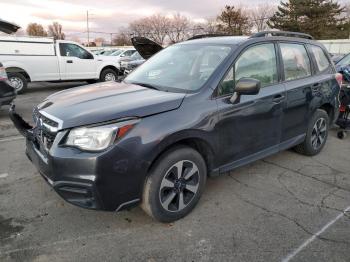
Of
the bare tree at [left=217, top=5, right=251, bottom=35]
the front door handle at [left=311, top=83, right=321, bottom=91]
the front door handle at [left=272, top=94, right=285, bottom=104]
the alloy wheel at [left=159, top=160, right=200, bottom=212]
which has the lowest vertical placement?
the alloy wheel at [left=159, top=160, right=200, bottom=212]

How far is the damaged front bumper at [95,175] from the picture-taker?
260 centimetres

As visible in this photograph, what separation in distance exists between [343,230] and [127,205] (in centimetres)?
199

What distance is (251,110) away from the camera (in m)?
3.56

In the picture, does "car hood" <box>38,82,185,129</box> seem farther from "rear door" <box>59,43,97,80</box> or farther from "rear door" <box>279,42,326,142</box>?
"rear door" <box>59,43,97,80</box>

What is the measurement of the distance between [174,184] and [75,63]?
34.4 ft

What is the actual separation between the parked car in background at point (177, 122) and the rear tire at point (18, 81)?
8486 millimetres

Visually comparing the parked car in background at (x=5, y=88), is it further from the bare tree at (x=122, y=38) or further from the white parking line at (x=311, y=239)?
the bare tree at (x=122, y=38)

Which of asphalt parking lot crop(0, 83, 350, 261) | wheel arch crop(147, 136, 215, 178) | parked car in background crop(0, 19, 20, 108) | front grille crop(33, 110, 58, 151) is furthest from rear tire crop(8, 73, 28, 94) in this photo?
wheel arch crop(147, 136, 215, 178)

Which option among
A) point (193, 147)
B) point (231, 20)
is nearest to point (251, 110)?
point (193, 147)

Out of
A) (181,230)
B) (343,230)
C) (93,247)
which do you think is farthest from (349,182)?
(93,247)

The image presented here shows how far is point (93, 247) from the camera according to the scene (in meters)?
2.79

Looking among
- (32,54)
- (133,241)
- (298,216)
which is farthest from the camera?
(32,54)

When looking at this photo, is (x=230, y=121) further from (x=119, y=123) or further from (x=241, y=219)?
(x=119, y=123)

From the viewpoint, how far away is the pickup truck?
11.1 metres
